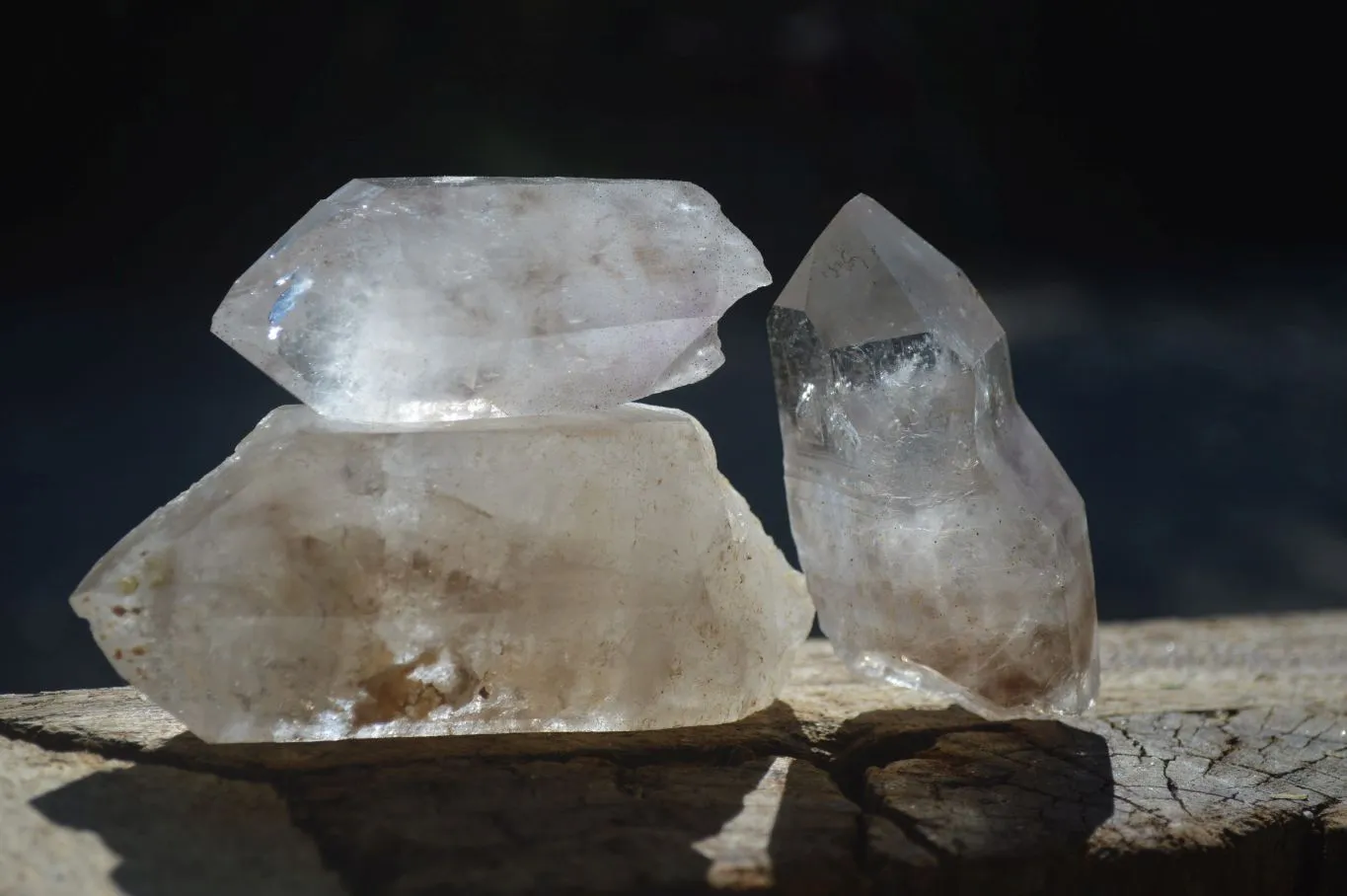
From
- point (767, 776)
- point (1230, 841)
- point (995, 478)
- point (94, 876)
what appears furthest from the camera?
point (995, 478)

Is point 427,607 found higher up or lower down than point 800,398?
lower down

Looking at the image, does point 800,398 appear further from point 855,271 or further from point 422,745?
point 422,745

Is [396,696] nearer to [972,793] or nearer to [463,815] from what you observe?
[463,815]

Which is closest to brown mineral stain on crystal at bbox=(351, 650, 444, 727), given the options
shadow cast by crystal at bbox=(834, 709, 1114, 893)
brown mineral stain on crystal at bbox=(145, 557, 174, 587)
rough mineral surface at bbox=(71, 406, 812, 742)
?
rough mineral surface at bbox=(71, 406, 812, 742)

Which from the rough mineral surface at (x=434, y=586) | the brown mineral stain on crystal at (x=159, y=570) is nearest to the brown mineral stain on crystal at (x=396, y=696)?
the rough mineral surface at (x=434, y=586)

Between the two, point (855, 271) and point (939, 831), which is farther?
point (855, 271)

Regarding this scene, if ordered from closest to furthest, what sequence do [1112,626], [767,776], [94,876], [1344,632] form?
[94,876] < [767,776] < [1344,632] < [1112,626]

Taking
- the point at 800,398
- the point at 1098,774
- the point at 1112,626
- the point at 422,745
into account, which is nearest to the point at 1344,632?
the point at 1112,626

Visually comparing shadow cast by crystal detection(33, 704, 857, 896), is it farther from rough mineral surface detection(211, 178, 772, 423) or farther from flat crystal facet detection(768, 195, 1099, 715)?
rough mineral surface detection(211, 178, 772, 423)
